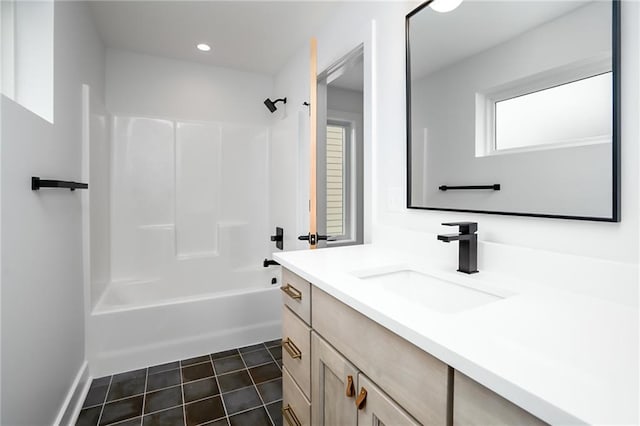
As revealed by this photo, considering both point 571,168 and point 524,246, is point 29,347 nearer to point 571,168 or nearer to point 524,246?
point 524,246

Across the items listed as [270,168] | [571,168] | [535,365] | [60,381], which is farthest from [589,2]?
[270,168]

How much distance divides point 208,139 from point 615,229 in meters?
2.99

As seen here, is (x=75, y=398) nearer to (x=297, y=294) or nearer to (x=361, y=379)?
(x=297, y=294)

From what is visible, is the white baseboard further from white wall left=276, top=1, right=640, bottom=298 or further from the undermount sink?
white wall left=276, top=1, right=640, bottom=298

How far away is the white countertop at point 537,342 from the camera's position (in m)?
0.39

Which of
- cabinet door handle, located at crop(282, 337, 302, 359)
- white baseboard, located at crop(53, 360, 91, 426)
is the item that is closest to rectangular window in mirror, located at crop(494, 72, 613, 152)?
cabinet door handle, located at crop(282, 337, 302, 359)

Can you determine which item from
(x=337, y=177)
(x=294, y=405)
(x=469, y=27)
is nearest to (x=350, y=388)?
(x=294, y=405)

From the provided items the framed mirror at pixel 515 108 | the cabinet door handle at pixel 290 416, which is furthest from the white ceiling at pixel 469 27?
the cabinet door handle at pixel 290 416

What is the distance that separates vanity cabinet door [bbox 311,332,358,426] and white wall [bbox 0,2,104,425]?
100 centimetres

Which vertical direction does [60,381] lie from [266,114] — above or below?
below

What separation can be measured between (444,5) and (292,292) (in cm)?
129

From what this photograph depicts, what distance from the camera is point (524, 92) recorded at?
38.3 inches

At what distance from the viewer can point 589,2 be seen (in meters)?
0.81

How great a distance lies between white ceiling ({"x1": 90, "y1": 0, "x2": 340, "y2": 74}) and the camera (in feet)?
6.57
